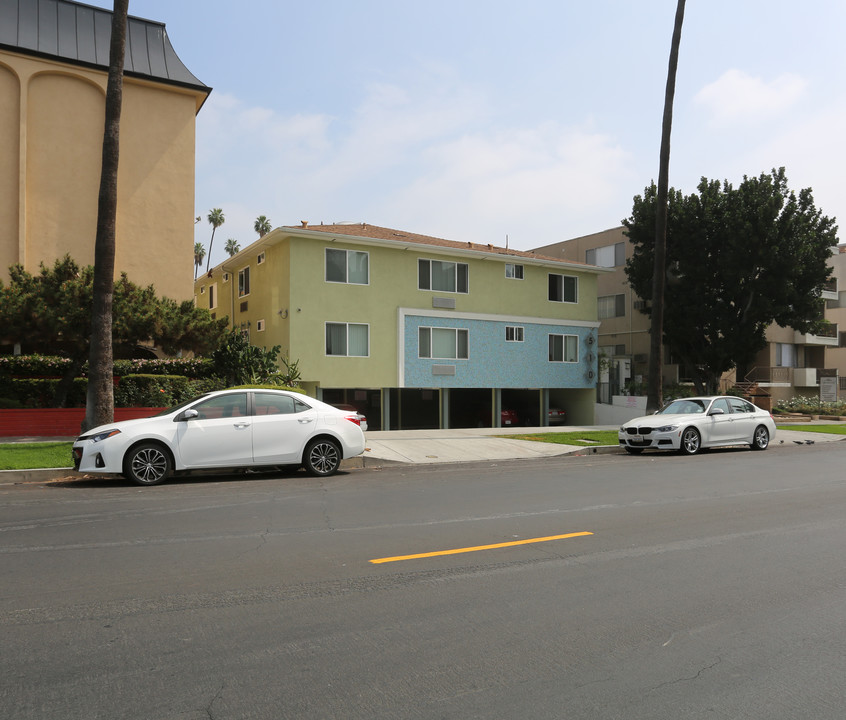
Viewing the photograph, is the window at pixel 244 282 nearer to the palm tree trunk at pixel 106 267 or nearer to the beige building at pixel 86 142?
the beige building at pixel 86 142

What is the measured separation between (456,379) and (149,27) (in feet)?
56.4

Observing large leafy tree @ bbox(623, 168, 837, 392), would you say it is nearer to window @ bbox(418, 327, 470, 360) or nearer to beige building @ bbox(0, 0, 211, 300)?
window @ bbox(418, 327, 470, 360)

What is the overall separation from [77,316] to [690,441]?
585 inches

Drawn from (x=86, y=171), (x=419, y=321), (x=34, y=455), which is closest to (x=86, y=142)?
(x=86, y=171)

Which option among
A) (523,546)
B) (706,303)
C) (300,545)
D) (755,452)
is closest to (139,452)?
(300,545)

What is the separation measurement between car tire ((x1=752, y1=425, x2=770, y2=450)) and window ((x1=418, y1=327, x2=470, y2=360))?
13.2 metres

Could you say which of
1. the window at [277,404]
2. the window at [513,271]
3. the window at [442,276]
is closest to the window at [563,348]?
the window at [513,271]

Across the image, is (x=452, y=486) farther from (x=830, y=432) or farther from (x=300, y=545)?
(x=830, y=432)

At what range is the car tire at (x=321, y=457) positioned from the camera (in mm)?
12984

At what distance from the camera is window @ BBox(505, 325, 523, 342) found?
3181 cm

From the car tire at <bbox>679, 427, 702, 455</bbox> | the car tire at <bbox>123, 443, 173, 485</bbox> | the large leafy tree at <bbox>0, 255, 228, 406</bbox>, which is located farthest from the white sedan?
the large leafy tree at <bbox>0, 255, 228, 406</bbox>

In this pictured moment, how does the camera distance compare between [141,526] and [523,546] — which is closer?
[523,546]

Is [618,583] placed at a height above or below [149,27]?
below

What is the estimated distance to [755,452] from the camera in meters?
18.8
